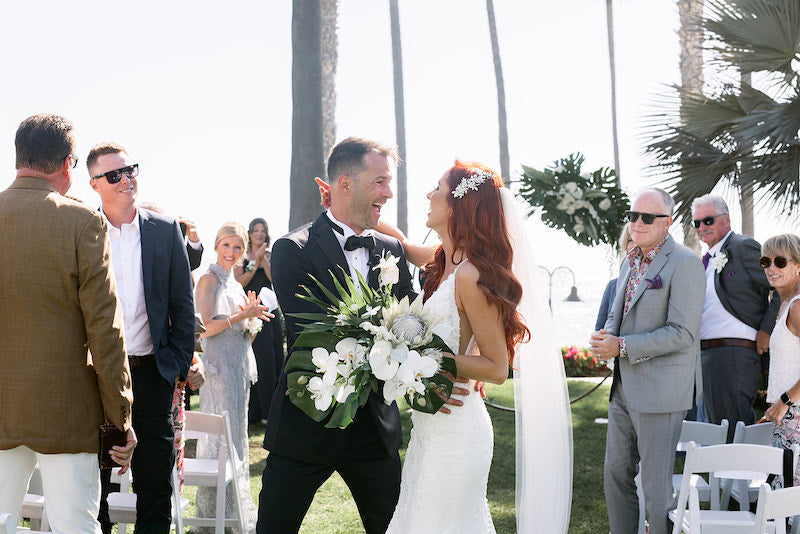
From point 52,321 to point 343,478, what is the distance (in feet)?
4.61

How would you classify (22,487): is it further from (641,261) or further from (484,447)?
(641,261)

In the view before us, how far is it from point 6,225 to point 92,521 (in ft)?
4.21

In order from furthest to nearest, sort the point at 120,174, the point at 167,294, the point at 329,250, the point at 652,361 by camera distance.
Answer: the point at 652,361
the point at 167,294
the point at 120,174
the point at 329,250

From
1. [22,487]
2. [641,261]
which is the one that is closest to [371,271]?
[22,487]

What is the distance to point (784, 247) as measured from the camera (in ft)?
17.9

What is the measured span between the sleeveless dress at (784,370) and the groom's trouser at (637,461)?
0.90 m

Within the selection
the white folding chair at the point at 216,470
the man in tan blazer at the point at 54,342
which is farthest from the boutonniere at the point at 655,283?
the man in tan blazer at the point at 54,342

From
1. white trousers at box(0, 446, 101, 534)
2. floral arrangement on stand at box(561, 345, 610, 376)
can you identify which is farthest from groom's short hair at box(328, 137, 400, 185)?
floral arrangement on stand at box(561, 345, 610, 376)

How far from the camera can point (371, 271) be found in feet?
11.7

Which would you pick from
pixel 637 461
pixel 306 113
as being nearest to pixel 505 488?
pixel 637 461

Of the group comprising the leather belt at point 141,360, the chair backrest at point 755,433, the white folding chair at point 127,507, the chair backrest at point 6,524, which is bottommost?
the white folding chair at point 127,507

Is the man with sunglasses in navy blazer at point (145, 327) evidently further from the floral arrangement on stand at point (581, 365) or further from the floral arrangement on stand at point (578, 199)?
the floral arrangement on stand at point (581, 365)

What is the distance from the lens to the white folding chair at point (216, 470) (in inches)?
182

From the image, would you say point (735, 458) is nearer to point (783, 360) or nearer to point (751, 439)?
point (751, 439)
